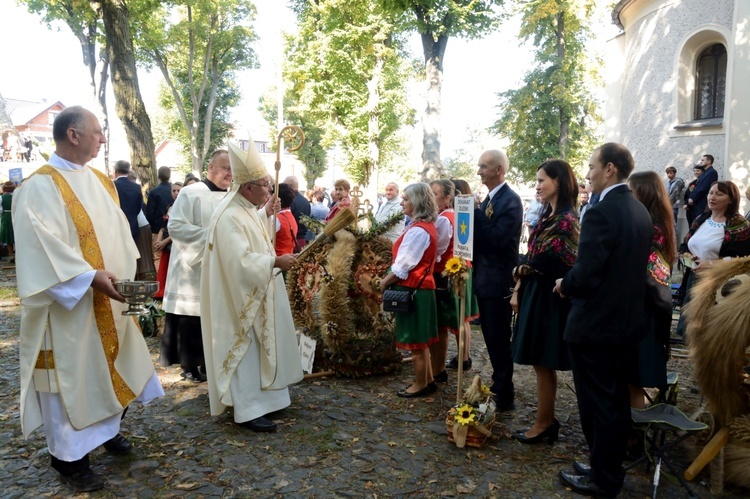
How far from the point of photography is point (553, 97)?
2547 centimetres

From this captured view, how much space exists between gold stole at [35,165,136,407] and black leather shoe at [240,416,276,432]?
1018 millimetres

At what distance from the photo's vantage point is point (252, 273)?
4309 mm

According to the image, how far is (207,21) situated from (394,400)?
28.9 meters

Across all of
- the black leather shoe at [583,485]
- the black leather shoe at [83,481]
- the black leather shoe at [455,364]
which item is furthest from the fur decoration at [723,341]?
the black leather shoe at [83,481]

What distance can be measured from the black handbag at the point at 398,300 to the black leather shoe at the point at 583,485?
1.83m

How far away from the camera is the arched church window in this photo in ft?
47.8

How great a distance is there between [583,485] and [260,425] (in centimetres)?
233

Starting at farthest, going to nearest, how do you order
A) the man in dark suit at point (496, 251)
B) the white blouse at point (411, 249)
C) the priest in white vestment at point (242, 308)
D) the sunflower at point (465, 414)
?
the white blouse at point (411, 249) → the man in dark suit at point (496, 251) → the priest in white vestment at point (242, 308) → the sunflower at point (465, 414)

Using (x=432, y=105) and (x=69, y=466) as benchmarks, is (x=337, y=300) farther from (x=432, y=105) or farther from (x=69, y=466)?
(x=432, y=105)

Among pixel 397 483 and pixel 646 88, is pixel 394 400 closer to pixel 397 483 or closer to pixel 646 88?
pixel 397 483

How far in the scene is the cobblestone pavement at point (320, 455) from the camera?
356 cm

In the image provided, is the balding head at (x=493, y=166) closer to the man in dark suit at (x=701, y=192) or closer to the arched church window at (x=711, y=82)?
the man in dark suit at (x=701, y=192)

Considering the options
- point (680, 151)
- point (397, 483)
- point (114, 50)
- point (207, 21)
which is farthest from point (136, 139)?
point (207, 21)

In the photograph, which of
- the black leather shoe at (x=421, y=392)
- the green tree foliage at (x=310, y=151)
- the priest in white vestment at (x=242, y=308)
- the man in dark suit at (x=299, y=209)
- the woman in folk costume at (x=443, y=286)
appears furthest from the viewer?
the green tree foliage at (x=310, y=151)
